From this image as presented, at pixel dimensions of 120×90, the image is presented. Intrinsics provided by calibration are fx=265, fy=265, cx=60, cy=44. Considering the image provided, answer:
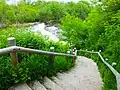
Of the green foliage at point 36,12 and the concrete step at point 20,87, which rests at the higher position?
the concrete step at point 20,87

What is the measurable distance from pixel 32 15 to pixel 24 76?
84541 millimetres

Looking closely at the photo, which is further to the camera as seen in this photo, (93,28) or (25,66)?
(93,28)

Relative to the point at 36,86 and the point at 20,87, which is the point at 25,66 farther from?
the point at 20,87

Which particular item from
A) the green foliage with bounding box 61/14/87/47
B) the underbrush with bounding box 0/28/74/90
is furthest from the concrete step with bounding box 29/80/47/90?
the green foliage with bounding box 61/14/87/47

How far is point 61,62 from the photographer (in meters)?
8.09

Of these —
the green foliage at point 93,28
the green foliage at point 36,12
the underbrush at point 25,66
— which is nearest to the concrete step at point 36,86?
the underbrush at point 25,66

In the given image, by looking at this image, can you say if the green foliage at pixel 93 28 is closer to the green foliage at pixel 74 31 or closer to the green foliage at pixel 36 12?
the green foliage at pixel 74 31

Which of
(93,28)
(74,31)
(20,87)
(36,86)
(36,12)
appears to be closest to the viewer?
(20,87)

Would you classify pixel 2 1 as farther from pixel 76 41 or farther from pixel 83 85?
pixel 83 85

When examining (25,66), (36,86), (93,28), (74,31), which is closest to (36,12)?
(74,31)

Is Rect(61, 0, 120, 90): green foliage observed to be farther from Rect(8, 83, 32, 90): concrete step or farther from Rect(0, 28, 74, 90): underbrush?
Rect(8, 83, 32, 90): concrete step

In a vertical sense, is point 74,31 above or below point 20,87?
below

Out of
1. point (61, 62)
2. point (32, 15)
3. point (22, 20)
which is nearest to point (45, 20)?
point (32, 15)

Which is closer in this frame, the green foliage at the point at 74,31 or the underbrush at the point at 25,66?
the underbrush at the point at 25,66
